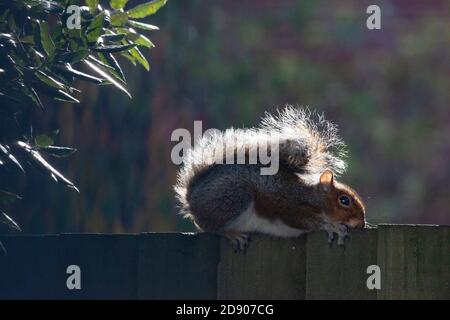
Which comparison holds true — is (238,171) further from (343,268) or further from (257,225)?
(343,268)

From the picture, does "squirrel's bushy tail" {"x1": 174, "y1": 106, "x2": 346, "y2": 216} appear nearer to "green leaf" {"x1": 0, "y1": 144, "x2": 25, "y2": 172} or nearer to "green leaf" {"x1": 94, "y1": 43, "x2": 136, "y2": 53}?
"green leaf" {"x1": 94, "y1": 43, "x2": 136, "y2": 53}

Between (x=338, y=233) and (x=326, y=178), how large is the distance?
30.8 inches

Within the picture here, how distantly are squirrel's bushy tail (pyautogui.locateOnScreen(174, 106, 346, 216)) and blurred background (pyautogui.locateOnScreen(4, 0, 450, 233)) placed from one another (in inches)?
50.6

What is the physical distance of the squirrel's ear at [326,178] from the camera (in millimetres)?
3985

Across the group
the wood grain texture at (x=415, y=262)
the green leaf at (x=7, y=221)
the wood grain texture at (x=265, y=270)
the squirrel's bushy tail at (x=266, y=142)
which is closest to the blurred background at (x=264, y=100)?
the squirrel's bushy tail at (x=266, y=142)

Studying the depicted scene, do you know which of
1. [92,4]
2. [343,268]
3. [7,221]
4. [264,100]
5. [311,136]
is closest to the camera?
[343,268]

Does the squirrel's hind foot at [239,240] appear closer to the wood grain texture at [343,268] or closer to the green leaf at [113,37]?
the wood grain texture at [343,268]

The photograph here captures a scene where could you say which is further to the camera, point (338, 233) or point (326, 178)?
point (326, 178)

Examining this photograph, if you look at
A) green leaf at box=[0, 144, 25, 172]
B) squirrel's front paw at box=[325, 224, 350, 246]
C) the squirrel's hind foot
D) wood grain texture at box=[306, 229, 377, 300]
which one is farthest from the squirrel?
green leaf at box=[0, 144, 25, 172]

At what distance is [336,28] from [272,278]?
581 centimetres

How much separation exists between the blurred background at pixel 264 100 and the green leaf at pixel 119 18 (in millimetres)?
1653

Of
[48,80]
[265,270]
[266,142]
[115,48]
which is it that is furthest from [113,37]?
[265,270]

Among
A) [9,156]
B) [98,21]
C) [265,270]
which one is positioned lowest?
[265,270]

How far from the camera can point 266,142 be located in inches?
156
